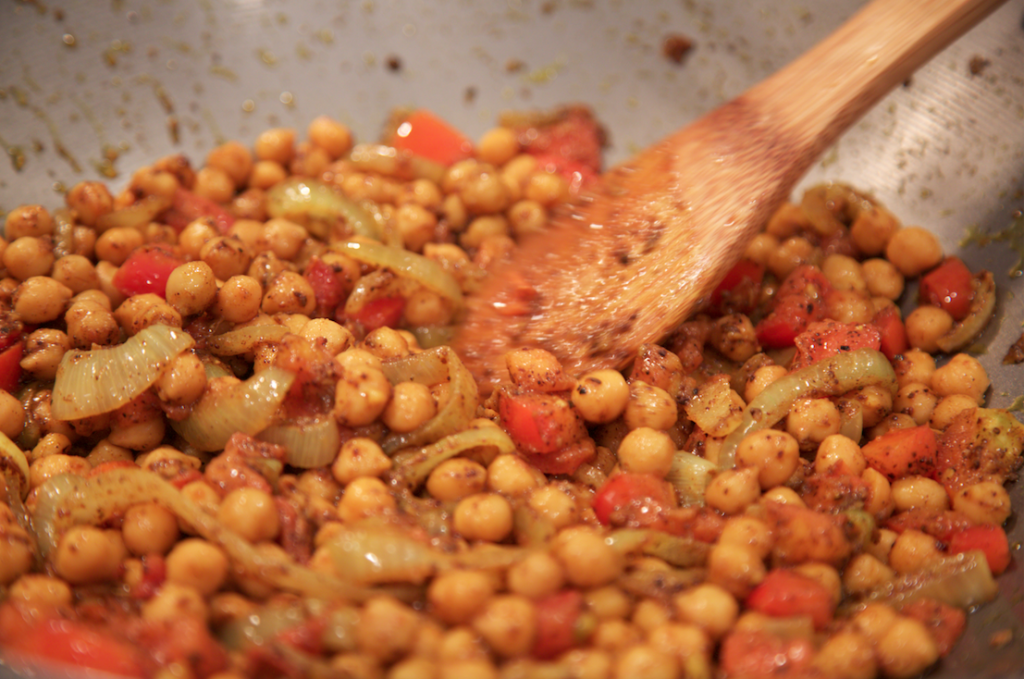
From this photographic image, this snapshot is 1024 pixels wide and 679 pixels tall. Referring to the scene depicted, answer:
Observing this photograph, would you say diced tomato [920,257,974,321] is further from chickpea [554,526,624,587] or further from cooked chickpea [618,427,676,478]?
chickpea [554,526,624,587]

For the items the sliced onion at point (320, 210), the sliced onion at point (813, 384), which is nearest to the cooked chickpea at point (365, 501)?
the sliced onion at point (813, 384)

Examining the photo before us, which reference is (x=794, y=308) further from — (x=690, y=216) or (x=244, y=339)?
(x=244, y=339)

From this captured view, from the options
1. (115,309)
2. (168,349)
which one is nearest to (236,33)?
(115,309)

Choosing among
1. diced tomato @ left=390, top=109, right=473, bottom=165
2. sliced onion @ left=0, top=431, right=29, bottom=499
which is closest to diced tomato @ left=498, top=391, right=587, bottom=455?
sliced onion @ left=0, top=431, right=29, bottom=499

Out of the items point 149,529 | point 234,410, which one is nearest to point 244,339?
point 234,410

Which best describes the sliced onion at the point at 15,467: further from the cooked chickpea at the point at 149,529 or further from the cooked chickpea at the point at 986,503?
the cooked chickpea at the point at 986,503

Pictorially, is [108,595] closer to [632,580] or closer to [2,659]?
[2,659]
